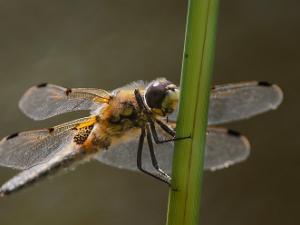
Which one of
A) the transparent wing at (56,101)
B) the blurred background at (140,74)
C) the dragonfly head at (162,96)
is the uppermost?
the dragonfly head at (162,96)

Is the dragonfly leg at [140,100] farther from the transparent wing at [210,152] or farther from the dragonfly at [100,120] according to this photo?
the transparent wing at [210,152]

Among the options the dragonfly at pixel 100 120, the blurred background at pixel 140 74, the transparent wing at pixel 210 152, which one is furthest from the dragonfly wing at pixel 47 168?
the blurred background at pixel 140 74

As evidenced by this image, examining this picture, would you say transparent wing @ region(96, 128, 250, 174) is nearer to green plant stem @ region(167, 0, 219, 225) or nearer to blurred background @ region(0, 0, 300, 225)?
green plant stem @ region(167, 0, 219, 225)

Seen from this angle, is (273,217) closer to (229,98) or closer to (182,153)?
(229,98)

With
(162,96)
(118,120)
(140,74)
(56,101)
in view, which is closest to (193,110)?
(162,96)

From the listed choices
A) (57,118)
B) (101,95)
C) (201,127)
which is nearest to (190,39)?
(201,127)

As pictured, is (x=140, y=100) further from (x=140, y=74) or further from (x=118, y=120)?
(x=140, y=74)
